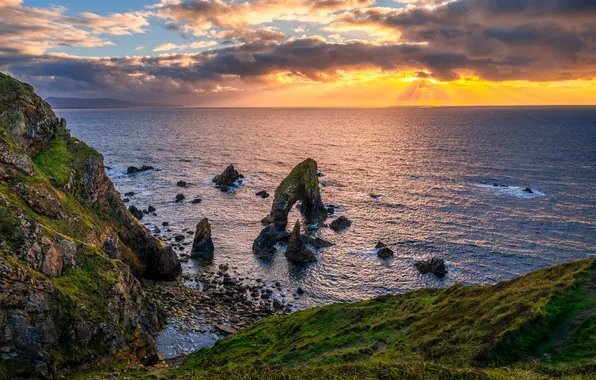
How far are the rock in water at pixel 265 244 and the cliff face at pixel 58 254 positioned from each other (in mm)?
20710

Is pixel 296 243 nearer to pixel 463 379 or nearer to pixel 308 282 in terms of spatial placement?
pixel 308 282

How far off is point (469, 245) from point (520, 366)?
158 ft

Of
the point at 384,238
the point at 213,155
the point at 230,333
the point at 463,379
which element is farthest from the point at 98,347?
the point at 213,155

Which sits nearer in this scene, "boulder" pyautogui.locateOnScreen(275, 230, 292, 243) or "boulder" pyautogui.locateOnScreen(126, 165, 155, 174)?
"boulder" pyautogui.locateOnScreen(275, 230, 292, 243)

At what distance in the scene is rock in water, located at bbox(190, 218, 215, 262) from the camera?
58375 mm

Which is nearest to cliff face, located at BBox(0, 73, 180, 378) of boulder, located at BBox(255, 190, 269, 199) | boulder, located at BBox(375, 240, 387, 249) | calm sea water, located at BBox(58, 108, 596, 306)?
calm sea water, located at BBox(58, 108, 596, 306)

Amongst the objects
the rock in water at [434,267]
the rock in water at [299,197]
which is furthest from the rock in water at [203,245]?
the rock in water at [434,267]

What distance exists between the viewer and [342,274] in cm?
5575

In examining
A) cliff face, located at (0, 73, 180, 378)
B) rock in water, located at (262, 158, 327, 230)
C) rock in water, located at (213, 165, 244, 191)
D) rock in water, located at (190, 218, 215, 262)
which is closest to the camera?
cliff face, located at (0, 73, 180, 378)

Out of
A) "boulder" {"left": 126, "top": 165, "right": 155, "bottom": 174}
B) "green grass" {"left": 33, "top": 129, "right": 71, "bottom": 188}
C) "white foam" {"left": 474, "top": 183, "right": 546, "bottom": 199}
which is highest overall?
"green grass" {"left": 33, "top": 129, "right": 71, "bottom": 188}

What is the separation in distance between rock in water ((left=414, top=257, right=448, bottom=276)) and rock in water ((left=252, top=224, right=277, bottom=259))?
23.2 meters

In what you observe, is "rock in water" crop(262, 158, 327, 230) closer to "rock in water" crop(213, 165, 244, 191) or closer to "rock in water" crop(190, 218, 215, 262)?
"rock in water" crop(190, 218, 215, 262)

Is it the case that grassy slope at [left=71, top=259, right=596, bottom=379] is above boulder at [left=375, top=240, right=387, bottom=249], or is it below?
above

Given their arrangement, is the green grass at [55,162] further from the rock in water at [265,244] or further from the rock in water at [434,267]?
the rock in water at [434,267]
